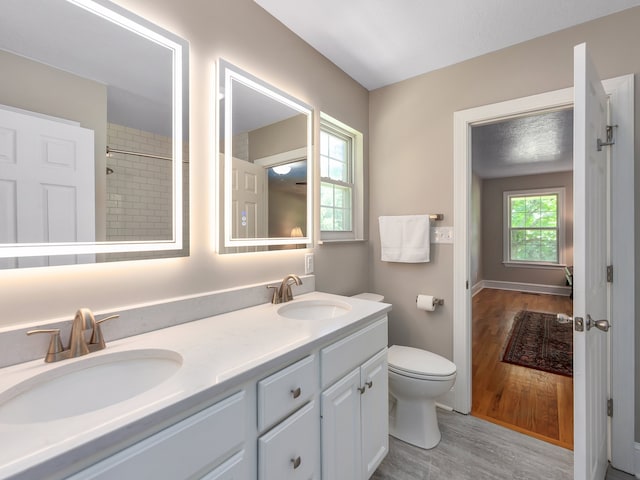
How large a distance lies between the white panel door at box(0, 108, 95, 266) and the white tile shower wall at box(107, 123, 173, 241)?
0.21 ft

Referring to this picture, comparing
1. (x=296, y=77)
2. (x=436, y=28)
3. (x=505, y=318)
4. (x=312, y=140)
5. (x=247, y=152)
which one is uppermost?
(x=436, y=28)

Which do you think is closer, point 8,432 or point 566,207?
point 8,432

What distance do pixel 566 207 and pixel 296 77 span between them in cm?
594

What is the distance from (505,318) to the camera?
416 cm

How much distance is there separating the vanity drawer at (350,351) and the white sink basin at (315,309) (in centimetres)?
19

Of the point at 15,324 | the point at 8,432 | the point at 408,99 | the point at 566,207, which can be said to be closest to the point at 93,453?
the point at 8,432

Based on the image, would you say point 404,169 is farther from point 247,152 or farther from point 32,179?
point 32,179

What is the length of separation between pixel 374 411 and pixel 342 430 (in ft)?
0.89

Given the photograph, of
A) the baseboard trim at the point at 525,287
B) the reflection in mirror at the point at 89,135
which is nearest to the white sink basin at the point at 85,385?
the reflection in mirror at the point at 89,135

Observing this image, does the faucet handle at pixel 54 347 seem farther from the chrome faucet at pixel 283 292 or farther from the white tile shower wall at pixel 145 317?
the chrome faucet at pixel 283 292

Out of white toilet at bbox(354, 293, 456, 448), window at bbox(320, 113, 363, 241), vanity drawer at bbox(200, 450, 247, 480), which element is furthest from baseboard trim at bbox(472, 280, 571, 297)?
vanity drawer at bbox(200, 450, 247, 480)

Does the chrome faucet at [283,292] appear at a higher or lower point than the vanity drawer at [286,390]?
higher

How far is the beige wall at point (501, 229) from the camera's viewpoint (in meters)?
5.50

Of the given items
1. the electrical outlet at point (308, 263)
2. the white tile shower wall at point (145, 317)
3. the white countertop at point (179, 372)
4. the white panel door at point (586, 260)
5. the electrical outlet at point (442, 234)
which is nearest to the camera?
the white countertop at point (179, 372)
